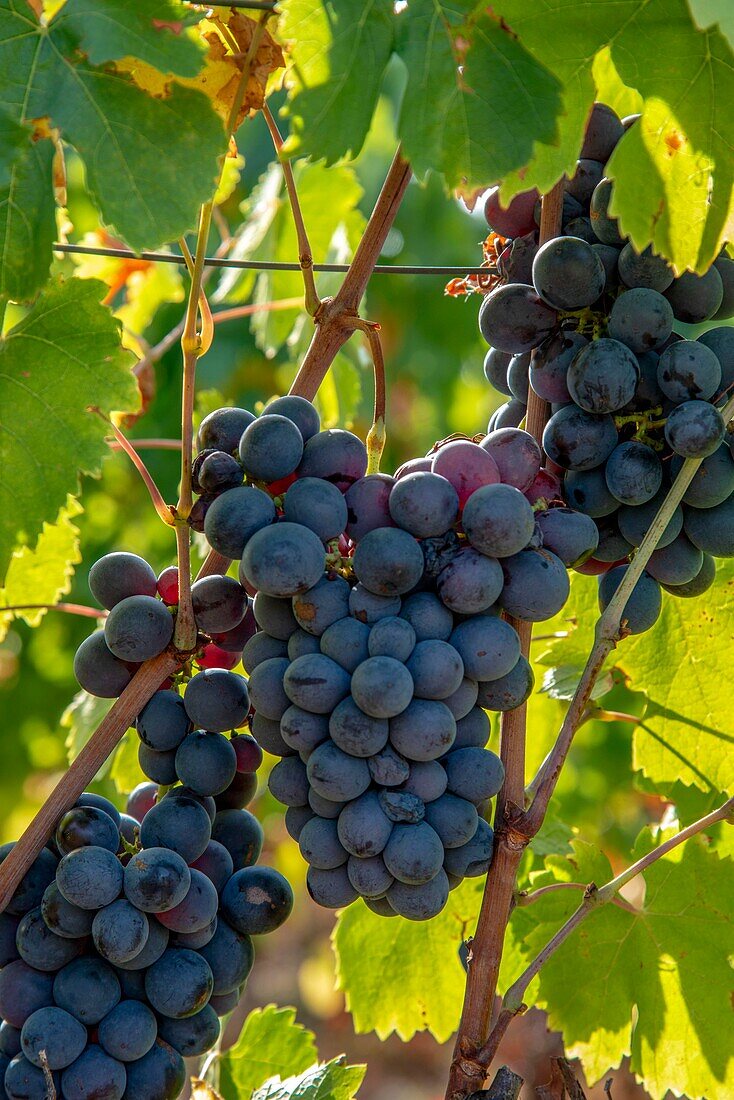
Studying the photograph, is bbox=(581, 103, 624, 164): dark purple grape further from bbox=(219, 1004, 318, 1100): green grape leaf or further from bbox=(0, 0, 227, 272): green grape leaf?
bbox=(219, 1004, 318, 1100): green grape leaf

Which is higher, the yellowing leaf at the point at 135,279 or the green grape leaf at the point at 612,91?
the yellowing leaf at the point at 135,279

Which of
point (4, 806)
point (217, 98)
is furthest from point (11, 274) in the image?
point (4, 806)

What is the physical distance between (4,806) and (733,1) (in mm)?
2822

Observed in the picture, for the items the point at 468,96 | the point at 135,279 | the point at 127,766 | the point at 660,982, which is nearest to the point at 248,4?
the point at 468,96

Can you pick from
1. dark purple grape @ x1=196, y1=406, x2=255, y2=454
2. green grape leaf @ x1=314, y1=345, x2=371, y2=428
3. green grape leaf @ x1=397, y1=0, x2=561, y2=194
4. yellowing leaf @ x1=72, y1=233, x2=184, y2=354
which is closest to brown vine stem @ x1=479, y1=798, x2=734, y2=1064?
dark purple grape @ x1=196, y1=406, x2=255, y2=454

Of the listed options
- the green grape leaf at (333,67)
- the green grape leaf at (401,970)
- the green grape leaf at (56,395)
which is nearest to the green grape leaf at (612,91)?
the green grape leaf at (333,67)

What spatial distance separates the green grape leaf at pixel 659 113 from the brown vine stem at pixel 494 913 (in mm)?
77

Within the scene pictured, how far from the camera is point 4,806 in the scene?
300cm

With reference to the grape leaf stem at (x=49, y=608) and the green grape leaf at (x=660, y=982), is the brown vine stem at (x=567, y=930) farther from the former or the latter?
the grape leaf stem at (x=49, y=608)

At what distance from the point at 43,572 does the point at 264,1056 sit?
62 cm

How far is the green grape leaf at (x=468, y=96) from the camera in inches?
32.3

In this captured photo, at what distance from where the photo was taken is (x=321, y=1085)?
0.98 m

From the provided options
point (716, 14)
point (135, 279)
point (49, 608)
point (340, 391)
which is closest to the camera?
point (716, 14)

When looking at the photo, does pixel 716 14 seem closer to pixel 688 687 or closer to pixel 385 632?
pixel 385 632
